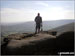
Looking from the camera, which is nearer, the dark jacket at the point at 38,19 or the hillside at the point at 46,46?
the hillside at the point at 46,46

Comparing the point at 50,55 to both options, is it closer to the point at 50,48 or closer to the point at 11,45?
the point at 50,48

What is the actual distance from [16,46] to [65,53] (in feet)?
8.98

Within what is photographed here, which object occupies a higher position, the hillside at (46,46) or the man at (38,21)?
the man at (38,21)

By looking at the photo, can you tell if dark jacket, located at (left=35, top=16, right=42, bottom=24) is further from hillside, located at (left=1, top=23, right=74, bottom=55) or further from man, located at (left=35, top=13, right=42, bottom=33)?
hillside, located at (left=1, top=23, right=74, bottom=55)

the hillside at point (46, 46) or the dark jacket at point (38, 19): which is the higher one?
the dark jacket at point (38, 19)

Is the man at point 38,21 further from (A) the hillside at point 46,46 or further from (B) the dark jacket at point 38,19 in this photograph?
(A) the hillside at point 46,46

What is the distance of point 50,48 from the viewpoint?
7891 millimetres

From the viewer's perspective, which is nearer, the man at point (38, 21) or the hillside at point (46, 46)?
the hillside at point (46, 46)

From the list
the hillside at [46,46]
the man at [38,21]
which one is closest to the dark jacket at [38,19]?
the man at [38,21]

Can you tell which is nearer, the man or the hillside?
the hillside

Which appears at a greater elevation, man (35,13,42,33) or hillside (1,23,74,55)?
man (35,13,42,33)

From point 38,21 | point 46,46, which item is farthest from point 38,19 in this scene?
point 46,46

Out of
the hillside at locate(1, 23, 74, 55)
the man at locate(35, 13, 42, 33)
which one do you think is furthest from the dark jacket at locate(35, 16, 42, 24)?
the hillside at locate(1, 23, 74, 55)

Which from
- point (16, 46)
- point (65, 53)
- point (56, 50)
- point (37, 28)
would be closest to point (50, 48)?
point (56, 50)
